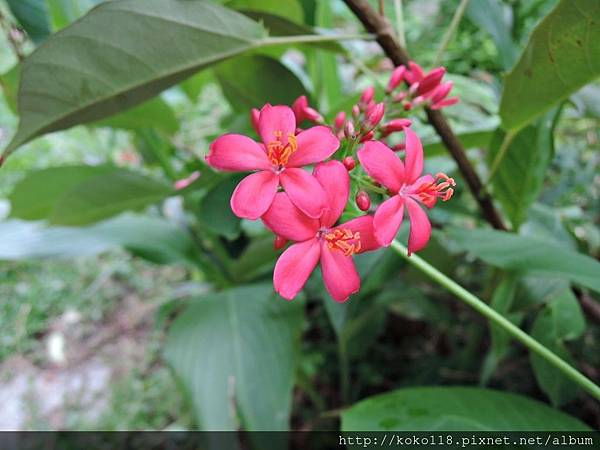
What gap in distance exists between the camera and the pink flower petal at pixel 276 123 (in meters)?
0.41

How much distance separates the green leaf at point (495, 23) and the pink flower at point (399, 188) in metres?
0.39

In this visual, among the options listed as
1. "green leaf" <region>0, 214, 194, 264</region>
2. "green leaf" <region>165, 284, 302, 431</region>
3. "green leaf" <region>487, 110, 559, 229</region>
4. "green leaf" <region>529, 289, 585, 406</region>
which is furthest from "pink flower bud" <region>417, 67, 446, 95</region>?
"green leaf" <region>0, 214, 194, 264</region>

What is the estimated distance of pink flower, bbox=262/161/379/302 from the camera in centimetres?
38

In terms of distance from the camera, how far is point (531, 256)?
0.55 meters

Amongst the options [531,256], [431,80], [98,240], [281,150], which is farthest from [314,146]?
[98,240]

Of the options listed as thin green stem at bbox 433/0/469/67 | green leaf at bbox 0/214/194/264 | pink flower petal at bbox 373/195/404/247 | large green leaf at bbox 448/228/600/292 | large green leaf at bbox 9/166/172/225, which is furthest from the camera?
green leaf at bbox 0/214/194/264

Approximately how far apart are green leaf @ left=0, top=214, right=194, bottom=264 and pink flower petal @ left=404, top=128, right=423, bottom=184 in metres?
0.64

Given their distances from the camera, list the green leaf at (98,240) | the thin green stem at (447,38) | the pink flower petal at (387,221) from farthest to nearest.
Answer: the green leaf at (98,240) < the thin green stem at (447,38) < the pink flower petal at (387,221)

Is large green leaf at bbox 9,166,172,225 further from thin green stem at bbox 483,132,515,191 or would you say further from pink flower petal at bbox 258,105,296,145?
thin green stem at bbox 483,132,515,191

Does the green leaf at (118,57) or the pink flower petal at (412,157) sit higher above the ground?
the green leaf at (118,57)

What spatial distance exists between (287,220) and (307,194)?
0.09ft

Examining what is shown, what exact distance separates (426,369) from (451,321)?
111mm

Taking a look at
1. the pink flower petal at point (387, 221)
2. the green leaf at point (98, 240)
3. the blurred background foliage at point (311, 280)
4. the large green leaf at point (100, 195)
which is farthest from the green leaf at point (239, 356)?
the pink flower petal at point (387, 221)

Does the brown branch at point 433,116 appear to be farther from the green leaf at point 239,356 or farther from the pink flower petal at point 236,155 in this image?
the green leaf at point 239,356
